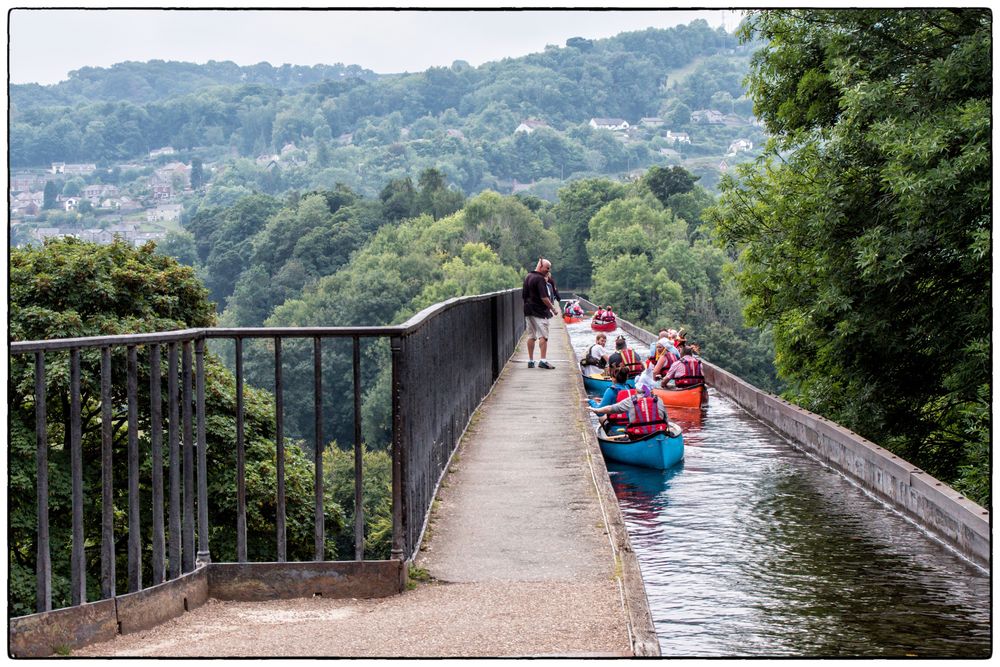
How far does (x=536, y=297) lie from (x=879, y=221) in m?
7.23

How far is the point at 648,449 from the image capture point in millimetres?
16812

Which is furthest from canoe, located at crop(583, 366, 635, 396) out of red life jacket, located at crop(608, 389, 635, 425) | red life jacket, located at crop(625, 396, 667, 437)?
red life jacket, located at crop(625, 396, 667, 437)

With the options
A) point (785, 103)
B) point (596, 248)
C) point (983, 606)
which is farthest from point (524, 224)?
point (983, 606)

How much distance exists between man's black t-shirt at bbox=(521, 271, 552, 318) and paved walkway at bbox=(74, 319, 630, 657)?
11767 millimetres

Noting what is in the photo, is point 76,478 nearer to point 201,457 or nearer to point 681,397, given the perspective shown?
point 201,457

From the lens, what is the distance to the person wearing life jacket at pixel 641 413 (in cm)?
1694

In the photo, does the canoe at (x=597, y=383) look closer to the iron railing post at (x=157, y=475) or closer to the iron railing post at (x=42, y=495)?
the iron railing post at (x=157, y=475)

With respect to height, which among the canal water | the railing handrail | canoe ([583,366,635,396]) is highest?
the railing handrail

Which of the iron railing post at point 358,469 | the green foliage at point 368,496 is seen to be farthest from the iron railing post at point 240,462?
the green foliage at point 368,496

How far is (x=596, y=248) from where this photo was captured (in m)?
130

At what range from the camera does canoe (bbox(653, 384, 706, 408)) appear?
2430cm

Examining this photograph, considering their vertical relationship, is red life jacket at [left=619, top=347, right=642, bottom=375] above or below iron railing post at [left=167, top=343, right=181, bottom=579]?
below

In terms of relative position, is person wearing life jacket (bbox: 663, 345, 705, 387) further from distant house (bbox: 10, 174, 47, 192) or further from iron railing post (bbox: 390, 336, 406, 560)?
distant house (bbox: 10, 174, 47, 192)

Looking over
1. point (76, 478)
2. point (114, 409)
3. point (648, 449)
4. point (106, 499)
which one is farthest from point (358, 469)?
point (114, 409)
